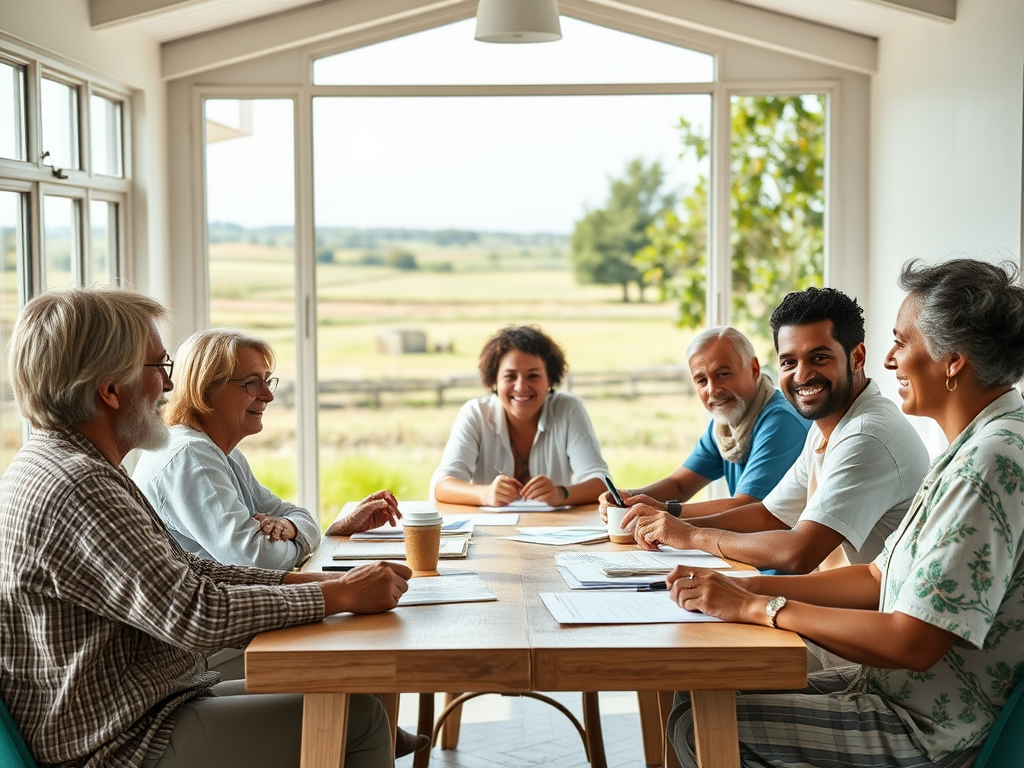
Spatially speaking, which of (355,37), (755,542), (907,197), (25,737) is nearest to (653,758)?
(755,542)

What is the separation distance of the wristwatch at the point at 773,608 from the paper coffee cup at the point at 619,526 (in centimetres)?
76

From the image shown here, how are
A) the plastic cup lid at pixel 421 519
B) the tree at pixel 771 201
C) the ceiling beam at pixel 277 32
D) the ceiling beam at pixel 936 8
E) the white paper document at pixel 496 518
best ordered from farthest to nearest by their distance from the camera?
the tree at pixel 771 201 → the ceiling beam at pixel 277 32 → the ceiling beam at pixel 936 8 → the white paper document at pixel 496 518 → the plastic cup lid at pixel 421 519

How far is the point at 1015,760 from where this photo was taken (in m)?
1.71

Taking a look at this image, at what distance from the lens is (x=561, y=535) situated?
108 inches

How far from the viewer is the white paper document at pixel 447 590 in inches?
78.6

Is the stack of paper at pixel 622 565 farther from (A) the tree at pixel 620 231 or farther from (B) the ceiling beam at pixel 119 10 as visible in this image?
(A) the tree at pixel 620 231

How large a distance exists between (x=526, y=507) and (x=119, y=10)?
276cm

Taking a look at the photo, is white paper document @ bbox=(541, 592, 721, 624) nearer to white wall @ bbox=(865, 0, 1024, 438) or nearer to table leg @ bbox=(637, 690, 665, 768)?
table leg @ bbox=(637, 690, 665, 768)

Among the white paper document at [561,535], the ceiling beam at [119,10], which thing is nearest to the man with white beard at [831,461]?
the white paper document at [561,535]

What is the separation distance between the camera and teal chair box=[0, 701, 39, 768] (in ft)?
5.49

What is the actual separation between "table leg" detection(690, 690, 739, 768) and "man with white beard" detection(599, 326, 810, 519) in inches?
48.0

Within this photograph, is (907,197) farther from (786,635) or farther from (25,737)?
(25,737)

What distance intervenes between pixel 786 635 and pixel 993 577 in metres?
0.33

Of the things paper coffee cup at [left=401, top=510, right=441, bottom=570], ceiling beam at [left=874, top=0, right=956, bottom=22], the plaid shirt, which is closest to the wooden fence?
ceiling beam at [left=874, top=0, right=956, bottom=22]
